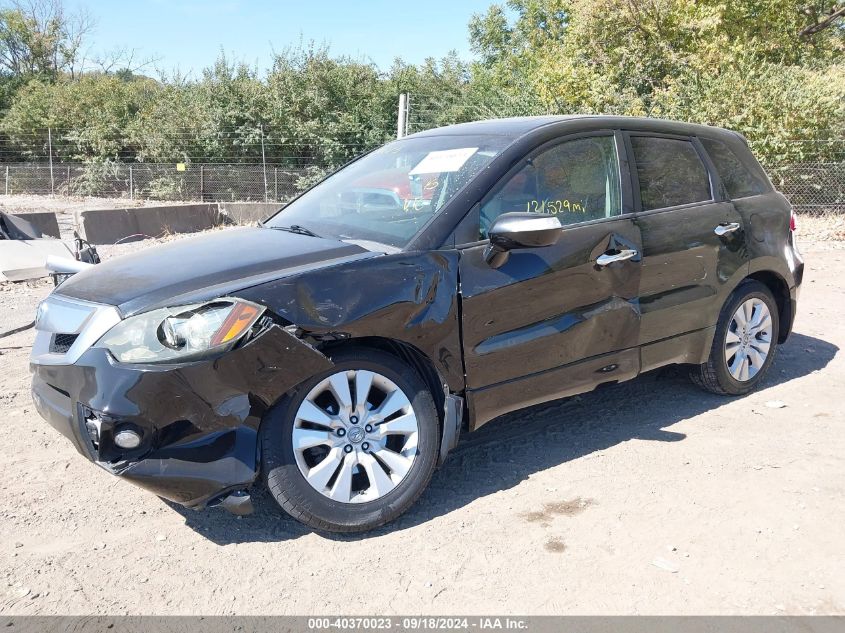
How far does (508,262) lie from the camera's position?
3.66 m

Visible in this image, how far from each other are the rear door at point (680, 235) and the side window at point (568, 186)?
180mm

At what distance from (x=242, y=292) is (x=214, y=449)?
631mm

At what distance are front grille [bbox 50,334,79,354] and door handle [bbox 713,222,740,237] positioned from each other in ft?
11.8

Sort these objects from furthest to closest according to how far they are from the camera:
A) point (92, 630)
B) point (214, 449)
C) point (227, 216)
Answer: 1. point (227, 216)
2. point (214, 449)
3. point (92, 630)

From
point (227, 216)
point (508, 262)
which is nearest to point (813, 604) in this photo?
point (508, 262)

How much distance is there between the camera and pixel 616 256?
4.08 metres

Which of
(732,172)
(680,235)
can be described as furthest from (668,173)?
(732,172)

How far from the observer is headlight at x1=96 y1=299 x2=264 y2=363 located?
2.96 m

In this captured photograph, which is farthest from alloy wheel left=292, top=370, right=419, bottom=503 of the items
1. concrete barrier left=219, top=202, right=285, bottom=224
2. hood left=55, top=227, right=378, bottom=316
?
concrete barrier left=219, top=202, right=285, bottom=224

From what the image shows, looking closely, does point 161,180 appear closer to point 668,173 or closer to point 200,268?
point 668,173

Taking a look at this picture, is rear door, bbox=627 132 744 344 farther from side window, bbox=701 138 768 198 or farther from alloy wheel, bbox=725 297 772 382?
alloy wheel, bbox=725 297 772 382

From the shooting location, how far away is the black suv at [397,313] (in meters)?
2.99

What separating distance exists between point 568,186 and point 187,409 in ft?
7.57

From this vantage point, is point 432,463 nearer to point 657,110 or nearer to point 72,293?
point 72,293
